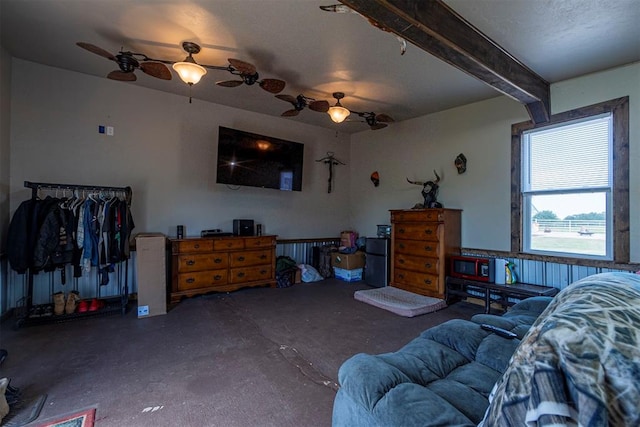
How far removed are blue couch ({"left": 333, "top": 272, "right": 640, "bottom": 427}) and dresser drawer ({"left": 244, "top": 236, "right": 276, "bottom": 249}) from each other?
3496mm

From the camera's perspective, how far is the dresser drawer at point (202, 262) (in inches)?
160

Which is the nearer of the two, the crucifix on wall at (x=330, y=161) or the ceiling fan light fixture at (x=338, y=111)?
the ceiling fan light fixture at (x=338, y=111)

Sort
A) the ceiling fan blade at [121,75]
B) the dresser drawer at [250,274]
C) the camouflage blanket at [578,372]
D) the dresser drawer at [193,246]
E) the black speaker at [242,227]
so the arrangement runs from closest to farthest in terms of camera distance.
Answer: the camouflage blanket at [578,372]
the ceiling fan blade at [121,75]
the dresser drawer at [193,246]
the dresser drawer at [250,274]
the black speaker at [242,227]

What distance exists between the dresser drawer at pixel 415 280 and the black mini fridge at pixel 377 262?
22cm

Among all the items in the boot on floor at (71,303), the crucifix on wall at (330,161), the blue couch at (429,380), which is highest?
the crucifix on wall at (330,161)

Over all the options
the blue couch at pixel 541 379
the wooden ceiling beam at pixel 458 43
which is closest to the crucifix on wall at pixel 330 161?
the wooden ceiling beam at pixel 458 43

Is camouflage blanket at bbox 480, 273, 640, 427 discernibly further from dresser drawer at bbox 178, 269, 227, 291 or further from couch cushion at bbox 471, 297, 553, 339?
dresser drawer at bbox 178, 269, 227, 291

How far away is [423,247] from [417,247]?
0.11 meters

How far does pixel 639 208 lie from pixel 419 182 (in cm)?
264

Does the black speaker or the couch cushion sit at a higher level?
the black speaker

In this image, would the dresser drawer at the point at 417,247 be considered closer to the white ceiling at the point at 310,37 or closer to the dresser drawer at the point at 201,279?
the white ceiling at the point at 310,37

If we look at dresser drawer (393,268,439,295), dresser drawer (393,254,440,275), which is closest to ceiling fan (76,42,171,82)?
dresser drawer (393,254,440,275)

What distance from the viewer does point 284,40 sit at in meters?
2.92

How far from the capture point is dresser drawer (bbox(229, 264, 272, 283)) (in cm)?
448
